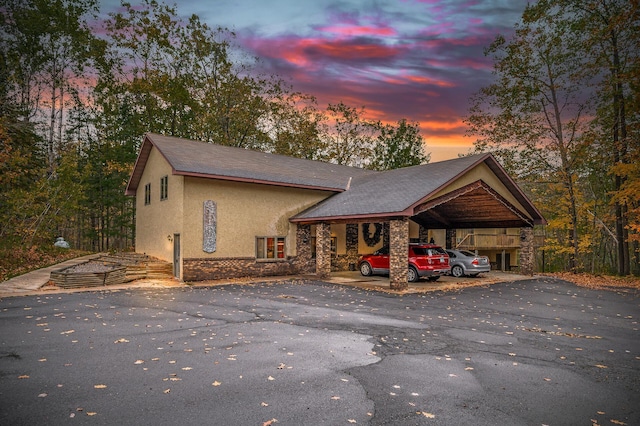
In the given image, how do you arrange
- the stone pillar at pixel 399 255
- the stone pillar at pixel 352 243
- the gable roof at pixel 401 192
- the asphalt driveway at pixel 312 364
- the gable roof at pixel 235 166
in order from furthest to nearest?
1. the stone pillar at pixel 352 243
2. the gable roof at pixel 235 166
3. the gable roof at pixel 401 192
4. the stone pillar at pixel 399 255
5. the asphalt driveway at pixel 312 364

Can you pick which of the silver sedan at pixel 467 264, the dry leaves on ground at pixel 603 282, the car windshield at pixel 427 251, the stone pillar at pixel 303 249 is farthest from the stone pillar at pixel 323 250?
the dry leaves on ground at pixel 603 282

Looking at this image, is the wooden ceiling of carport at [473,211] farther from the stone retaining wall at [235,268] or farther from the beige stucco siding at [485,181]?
the stone retaining wall at [235,268]

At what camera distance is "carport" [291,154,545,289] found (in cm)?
1570

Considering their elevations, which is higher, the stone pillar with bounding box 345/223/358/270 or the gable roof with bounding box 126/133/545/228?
the gable roof with bounding box 126/133/545/228

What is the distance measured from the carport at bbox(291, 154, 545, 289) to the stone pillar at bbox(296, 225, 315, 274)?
2.2 inches

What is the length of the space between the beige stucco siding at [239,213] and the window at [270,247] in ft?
0.88

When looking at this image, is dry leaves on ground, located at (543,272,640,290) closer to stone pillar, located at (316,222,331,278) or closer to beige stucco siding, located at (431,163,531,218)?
beige stucco siding, located at (431,163,531,218)

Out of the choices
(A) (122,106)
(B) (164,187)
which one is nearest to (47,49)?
(A) (122,106)

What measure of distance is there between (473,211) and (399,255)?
8983 mm

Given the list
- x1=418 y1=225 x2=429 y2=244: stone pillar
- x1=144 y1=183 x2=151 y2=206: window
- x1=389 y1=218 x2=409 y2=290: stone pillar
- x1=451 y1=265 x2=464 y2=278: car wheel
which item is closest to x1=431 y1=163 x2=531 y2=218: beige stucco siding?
x1=389 y1=218 x2=409 y2=290: stone pillar

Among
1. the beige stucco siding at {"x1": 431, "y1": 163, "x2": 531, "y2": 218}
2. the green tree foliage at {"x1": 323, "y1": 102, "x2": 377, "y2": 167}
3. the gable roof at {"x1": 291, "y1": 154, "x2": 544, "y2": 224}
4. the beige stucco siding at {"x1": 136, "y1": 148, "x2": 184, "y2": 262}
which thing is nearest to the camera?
the gable roof at {"x1": 291, "y1": 154, "x2": 544, "y2": 224}

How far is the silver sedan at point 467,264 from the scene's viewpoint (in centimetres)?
2012

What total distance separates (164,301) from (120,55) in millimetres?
30231

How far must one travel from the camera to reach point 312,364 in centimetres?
616
